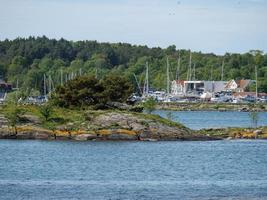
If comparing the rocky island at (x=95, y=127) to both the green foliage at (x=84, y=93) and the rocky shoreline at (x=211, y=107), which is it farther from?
the rocky shoreline at (x=211, y=107)

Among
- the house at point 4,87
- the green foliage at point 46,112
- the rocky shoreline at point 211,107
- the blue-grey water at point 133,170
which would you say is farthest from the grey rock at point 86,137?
the house at point 4,87

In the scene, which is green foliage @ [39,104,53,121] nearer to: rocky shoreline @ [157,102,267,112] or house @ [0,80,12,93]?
rocky shoreline @ [157,102,267,112]

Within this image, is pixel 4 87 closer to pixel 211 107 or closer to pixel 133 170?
pixel 211 107

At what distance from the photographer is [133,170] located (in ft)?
185

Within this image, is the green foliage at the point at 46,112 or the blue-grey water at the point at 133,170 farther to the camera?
the green foliage at the point at 46,112

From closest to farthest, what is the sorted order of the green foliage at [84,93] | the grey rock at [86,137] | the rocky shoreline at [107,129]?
1. the grey rock at [86,137]
2. the rocky shoreline at [107,129]
3. the green foliage at [84,93]

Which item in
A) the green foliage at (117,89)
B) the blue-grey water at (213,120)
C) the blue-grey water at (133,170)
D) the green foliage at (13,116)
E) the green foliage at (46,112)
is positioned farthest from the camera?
the blue-grey water at (213,120)

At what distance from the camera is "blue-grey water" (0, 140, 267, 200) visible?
44.9 meters

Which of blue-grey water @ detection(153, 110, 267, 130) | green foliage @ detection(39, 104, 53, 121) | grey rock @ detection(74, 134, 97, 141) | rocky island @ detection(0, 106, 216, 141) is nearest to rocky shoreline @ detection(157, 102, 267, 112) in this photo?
blue-grey water @ detection(153, 110, 267, 130)

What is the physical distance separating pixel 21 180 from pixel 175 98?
5957 inches

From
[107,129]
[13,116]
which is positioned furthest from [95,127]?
[13,116]

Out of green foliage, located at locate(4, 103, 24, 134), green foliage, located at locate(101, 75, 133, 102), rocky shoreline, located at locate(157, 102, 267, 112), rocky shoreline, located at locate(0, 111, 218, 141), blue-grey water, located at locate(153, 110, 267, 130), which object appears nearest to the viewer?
rocky shoreline, located at locate(0, 111, 218, 141)

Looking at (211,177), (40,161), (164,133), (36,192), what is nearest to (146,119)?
(164,133)

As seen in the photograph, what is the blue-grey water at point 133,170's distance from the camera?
147 ft
